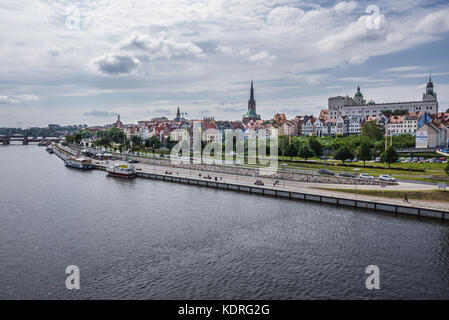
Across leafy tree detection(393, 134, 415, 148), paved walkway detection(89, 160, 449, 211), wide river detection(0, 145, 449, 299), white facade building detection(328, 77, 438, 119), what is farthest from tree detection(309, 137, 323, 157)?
white facade building detection(328, 77, 438, 119)

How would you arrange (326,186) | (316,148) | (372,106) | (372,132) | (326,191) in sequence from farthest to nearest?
(372,106) < (372,132) < (316,148) < (326,186) < (326,191)

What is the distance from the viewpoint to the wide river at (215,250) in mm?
22672

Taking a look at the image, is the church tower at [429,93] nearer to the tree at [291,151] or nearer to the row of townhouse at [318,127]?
the row of townhouse at [318,127]

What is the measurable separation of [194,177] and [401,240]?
132ft

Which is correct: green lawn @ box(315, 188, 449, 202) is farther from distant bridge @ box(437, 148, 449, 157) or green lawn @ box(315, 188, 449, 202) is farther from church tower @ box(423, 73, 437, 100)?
church tower @ box(423, 73, 437, 100)

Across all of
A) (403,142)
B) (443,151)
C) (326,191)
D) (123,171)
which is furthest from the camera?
(403,142)

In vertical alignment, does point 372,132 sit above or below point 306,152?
above

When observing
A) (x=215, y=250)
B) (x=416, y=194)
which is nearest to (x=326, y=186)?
(x=416, y=194)

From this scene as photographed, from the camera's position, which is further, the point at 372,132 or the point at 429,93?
the point at 429,93

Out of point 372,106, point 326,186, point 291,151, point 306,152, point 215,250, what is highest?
point 372,106

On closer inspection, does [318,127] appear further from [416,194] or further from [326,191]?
[416,194]

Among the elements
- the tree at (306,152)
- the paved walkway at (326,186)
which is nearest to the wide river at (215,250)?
the paved walkway at (326,186)

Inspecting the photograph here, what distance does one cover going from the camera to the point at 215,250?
95.1 feet
